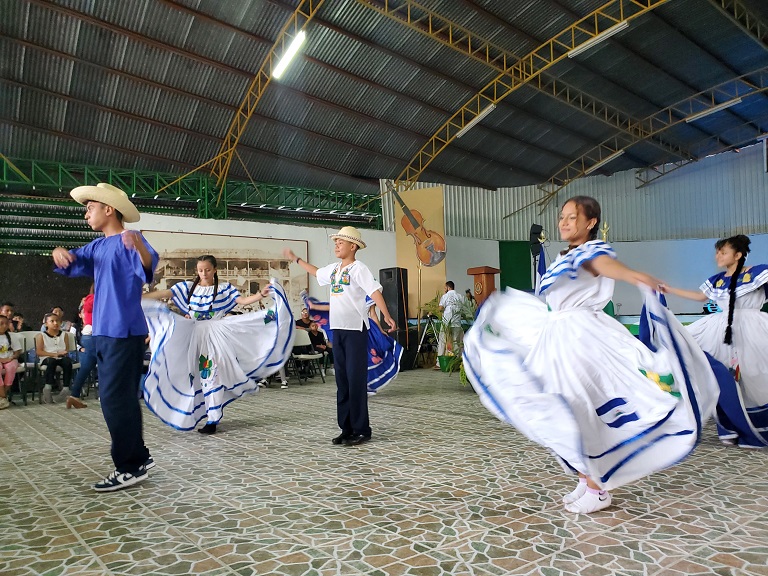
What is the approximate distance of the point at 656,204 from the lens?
59.3 feet

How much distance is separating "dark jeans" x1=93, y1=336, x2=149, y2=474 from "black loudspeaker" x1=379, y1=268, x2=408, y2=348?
7735mm

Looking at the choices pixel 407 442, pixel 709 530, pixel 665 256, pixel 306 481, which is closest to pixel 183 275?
pixel 407 442

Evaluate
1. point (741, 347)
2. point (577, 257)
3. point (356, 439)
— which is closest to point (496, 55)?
point (741, 347)

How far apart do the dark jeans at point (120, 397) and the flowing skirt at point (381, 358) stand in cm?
384

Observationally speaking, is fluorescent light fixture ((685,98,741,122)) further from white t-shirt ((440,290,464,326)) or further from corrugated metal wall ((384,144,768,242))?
white t-shirt ((440,290,464,326))

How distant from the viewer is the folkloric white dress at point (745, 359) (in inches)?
149

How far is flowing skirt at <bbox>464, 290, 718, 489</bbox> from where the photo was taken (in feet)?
7.61

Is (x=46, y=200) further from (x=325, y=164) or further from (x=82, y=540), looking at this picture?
(x=82, y=540)

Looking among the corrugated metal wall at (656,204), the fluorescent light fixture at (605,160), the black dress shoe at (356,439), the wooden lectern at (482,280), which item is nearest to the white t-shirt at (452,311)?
the wooden lectern at (482,280)

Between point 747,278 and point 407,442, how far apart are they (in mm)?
2438

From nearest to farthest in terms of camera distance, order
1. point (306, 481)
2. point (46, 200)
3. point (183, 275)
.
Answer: point (306, 481) → point (183, 275) → point (46, 200)

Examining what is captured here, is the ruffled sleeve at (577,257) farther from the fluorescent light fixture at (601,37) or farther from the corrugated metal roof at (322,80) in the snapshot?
the fluorescent light fixture at (601,37)

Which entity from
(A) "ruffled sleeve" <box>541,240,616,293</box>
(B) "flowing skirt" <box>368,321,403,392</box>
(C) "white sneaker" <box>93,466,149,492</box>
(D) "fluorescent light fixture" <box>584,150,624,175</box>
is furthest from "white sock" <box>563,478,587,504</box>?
(D) "fluorescent light fixture" <box>584,150,624,175</box>

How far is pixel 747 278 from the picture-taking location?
3.88 meters
